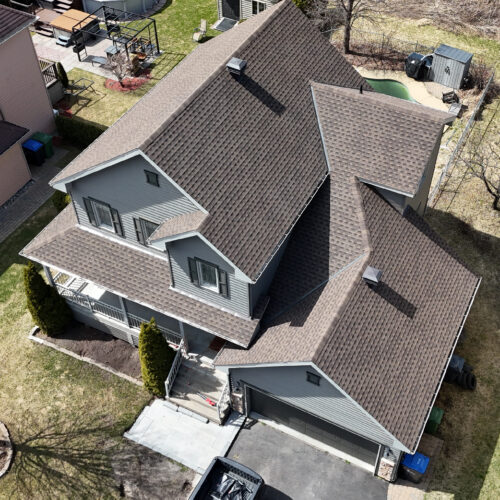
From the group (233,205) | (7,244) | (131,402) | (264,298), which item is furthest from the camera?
(7,244)

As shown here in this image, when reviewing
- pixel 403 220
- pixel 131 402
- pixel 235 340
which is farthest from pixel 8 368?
pixel 403 220

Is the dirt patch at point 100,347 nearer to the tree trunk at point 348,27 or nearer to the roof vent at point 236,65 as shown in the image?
the roof vent at point 236,65

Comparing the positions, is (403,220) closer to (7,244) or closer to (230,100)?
(230,100)

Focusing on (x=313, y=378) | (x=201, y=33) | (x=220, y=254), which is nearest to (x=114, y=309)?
(x=220, y=254)

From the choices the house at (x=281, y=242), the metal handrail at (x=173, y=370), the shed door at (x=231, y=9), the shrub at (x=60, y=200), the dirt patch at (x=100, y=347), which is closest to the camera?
the house at (x=281, y=242)

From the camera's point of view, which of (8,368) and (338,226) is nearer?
(338,226)

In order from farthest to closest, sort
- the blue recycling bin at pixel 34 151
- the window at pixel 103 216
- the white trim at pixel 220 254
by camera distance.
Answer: the blue recycling bin at pixel 34 151, the window at pixel 103 216, the white trim at pixel 220 254

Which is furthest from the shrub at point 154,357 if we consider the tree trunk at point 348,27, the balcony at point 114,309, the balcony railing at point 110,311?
the tree trunk at point 348,27

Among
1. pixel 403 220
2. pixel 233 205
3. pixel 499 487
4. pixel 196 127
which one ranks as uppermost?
pixel 196 127
